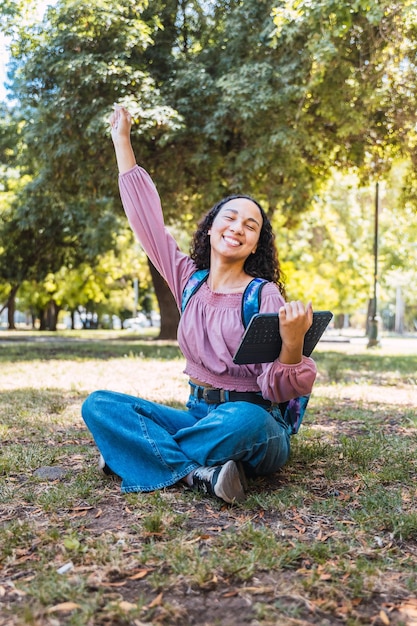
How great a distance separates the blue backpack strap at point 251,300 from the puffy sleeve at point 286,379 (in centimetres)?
34

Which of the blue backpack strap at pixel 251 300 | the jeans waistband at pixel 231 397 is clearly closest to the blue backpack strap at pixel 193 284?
the blue backpack strap at pixel 251 300

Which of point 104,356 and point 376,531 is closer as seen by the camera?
point 376,531

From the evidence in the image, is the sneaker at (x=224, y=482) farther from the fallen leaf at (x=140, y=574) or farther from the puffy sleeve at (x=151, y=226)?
the puffy sleeve at (x=151, y=226)

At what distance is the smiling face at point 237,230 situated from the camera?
387cm

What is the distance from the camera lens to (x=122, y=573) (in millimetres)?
2502

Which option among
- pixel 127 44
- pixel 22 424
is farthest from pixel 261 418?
pixel 127 44

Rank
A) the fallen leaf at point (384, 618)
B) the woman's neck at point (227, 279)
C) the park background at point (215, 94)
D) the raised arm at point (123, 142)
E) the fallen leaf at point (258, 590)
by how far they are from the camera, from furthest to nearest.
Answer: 1. the park background at point (215, 94)
2. the raised arm at point (123, 142)
3. the woman's neck at point (227, 279)
4. the fallen leaf at point (258, 590)
5. the fallen leaf at point (384, 618)

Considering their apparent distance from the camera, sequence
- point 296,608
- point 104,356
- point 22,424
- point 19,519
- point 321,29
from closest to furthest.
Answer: point 296,608, point 19,519, point 22,424, point 321,29, point 104,356

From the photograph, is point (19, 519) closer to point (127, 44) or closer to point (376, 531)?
point (376, 531)

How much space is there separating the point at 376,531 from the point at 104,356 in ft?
36.0

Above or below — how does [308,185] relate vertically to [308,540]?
above

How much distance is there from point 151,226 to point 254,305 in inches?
35.3

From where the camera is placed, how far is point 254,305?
12.0 feet

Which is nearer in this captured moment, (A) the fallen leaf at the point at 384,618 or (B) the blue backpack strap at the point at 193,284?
(A) the fallen leaf at the point at 384,618
